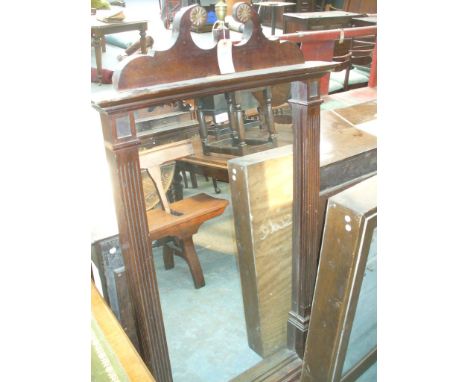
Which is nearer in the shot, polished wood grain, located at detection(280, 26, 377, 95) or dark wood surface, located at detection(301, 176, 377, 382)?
dark wood surface, located at detection(301, 176, 377, 382)

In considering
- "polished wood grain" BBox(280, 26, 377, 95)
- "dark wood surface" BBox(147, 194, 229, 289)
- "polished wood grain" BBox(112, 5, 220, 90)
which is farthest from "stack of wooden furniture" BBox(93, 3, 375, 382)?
"polished wood grain" BBox(280, 26, 377, 95)

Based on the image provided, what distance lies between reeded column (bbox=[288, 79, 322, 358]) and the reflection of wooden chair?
1.78ft

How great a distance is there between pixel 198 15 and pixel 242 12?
113 mm

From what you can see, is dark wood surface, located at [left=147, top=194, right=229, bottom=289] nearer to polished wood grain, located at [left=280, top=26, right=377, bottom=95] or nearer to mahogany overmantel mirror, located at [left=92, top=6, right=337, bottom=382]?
mahogany overmantel mirror, located at [left=92, top=6, right=337, bottom=382]

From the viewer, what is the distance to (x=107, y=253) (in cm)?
105

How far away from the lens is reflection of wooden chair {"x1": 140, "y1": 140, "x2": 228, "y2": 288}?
152 cm

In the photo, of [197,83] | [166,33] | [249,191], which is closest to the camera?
[197,83]

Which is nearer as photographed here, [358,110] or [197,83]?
[197,83]

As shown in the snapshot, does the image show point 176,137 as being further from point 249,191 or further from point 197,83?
point 197,83
